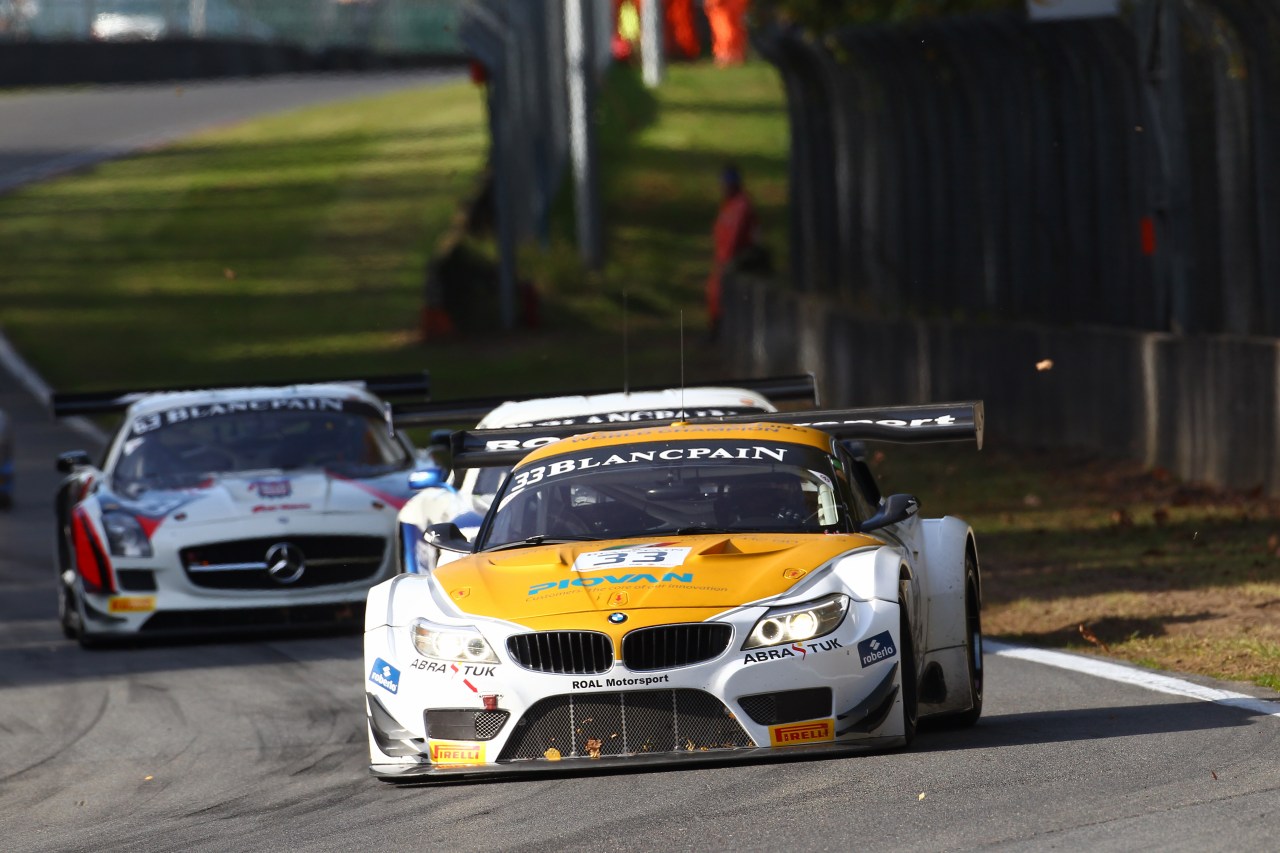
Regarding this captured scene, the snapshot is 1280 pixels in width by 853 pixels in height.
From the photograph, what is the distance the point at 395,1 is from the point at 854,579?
44.1 m

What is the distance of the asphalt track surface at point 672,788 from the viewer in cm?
668

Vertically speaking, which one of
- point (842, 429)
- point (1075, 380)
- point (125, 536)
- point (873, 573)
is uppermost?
point (842, 429)

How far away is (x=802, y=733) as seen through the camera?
7.43 m

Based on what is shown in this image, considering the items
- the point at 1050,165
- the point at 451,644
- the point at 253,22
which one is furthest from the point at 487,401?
the point at 253,22

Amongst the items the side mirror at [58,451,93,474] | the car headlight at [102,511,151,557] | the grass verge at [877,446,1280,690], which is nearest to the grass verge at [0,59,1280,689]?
the grass verge at [877,446,1280,690]

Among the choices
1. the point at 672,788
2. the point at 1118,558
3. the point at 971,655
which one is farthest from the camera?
the point at 1118,558

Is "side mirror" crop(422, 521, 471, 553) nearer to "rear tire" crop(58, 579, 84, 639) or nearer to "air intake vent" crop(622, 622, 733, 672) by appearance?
"air intake vent" crop(622, 622, 733, 672)

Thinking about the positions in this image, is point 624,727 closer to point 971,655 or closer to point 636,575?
point 636,575

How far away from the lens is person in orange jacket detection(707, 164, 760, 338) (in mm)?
27641

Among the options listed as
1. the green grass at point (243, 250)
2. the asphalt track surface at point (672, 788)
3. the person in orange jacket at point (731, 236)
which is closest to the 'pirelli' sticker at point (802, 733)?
the asphalt track surface at point (672, 788)

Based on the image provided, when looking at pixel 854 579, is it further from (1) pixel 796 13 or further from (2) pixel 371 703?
(1) pixel 796 13

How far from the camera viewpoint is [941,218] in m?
20.8

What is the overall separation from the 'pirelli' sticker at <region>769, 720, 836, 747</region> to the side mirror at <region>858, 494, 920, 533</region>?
992 mm

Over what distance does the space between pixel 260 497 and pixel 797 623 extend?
594 centimetres
